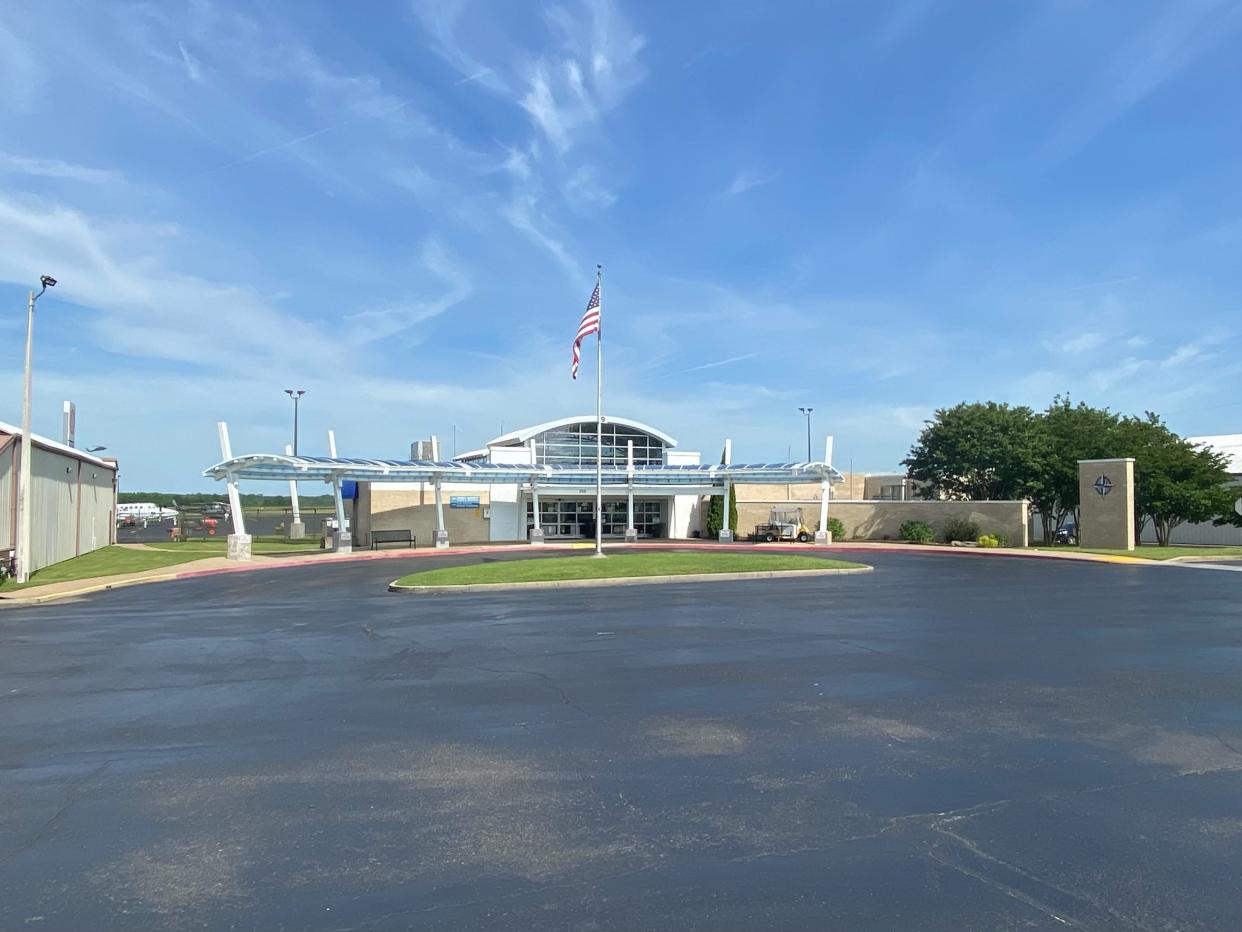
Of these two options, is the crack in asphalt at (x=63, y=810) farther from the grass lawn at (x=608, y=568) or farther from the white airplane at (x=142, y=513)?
the white airplane at (x=142, y=513)

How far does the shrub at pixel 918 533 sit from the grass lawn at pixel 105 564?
104 feet

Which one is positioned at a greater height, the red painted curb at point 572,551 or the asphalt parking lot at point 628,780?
the red painted curb at point 572,551

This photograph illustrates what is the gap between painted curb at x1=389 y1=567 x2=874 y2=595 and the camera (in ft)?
67.9

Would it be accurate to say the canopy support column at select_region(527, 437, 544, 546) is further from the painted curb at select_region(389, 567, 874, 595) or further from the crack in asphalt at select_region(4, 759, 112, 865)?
the crack in asphalt at select_region(4, 759, 112, 865)

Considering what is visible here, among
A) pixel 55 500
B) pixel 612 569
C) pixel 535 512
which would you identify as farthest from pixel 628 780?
pixel 535 512

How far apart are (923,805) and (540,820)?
2.47 meters

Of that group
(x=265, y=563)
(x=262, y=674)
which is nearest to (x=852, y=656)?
(x=262, y=674)

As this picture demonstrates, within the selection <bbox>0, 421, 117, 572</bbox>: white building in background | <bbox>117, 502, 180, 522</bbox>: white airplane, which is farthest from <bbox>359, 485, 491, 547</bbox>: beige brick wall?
<bbox>117, 502, 180, 522</bbox>: white airplane

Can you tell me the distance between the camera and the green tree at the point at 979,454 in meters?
43.0

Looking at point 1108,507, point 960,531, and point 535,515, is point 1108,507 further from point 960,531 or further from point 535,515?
point 535,515

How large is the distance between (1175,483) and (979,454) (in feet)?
27.3

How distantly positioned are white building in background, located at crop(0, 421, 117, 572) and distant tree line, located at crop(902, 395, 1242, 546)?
39.4 meters

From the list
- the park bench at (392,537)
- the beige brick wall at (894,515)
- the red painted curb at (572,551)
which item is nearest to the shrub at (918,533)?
the beige brick wall at (894,515)

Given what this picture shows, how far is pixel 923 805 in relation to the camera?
19.0 feet
